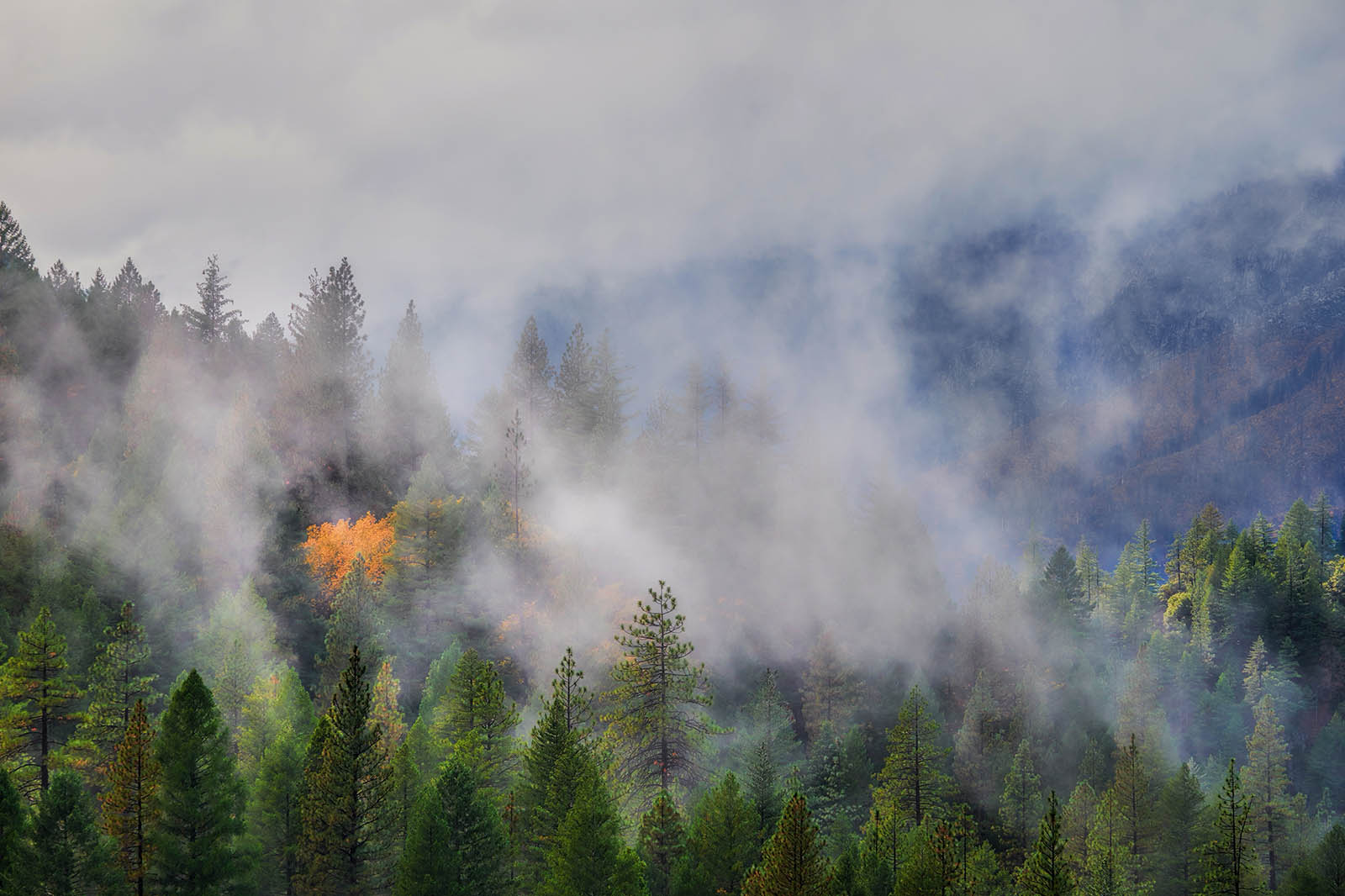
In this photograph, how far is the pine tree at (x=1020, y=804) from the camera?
185 ft

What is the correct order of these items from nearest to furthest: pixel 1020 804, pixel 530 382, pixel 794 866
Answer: pixel 794 866, pixel 1020 804, pixel 530 382

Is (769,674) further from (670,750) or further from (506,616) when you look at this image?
(670,750)

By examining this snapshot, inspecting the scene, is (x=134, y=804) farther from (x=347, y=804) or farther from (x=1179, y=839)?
(x=1179, y=839)

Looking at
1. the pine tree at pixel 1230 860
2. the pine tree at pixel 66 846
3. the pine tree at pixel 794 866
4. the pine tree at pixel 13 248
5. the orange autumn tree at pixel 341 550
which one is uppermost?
the pine tree at pixel 13 248

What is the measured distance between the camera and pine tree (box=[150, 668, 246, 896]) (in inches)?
1180

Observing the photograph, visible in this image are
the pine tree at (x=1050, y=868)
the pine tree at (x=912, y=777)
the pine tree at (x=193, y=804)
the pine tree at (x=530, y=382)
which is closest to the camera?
the pine tree at (x=193, y=804)

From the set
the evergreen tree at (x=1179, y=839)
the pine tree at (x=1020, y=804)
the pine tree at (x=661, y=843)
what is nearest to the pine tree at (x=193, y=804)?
the pine tree at (x=661, y=843)

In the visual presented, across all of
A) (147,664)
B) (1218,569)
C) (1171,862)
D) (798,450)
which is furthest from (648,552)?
(1218,569)

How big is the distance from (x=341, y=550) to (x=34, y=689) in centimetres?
3160

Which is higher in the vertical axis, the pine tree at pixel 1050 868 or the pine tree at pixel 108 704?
the pine tree at pixel 108 704

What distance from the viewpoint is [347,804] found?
100ft

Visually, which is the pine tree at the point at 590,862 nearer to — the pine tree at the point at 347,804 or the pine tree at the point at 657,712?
the pine tree at the point at 657,712

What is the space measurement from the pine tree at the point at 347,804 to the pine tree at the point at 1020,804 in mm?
43513

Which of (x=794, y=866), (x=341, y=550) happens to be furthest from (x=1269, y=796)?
(x=341, y=550)
